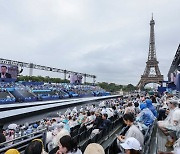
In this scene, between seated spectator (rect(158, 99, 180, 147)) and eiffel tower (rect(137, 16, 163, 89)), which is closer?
seated spectator (rect(158, 99, 180, 147))

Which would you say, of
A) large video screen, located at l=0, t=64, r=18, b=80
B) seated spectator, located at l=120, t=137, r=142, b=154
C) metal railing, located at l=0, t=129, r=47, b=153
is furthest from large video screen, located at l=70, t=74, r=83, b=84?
seated spectator, located at l=120, t=137, r=142, b=154

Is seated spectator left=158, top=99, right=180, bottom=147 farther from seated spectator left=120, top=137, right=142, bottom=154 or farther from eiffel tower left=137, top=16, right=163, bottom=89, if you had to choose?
eiffel tower left=137, top=16, right=163, bottom=89

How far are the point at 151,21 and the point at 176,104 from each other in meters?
77.6

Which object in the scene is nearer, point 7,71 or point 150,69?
point 7,71

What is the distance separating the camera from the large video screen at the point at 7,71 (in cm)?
3272

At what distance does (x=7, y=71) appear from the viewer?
110 feet

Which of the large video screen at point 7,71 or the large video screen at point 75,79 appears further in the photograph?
the large video screen at point 75,79

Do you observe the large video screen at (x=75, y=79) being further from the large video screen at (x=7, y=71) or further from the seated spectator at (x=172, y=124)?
the seated spectator at (x=172, y=124)

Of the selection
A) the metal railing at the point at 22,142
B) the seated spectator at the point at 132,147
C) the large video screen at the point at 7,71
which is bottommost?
the metal railing at the point at 22,142

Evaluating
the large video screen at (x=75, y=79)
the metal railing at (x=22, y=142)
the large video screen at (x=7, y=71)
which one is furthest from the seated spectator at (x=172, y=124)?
the large video screen at (x=75, y=79)

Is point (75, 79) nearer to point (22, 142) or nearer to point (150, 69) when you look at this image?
point (150, 69)

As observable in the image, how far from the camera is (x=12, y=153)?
8.39 ft

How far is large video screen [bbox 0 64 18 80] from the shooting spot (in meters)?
32.7

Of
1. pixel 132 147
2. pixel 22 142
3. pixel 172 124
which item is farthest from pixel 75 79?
pixel 132 147
